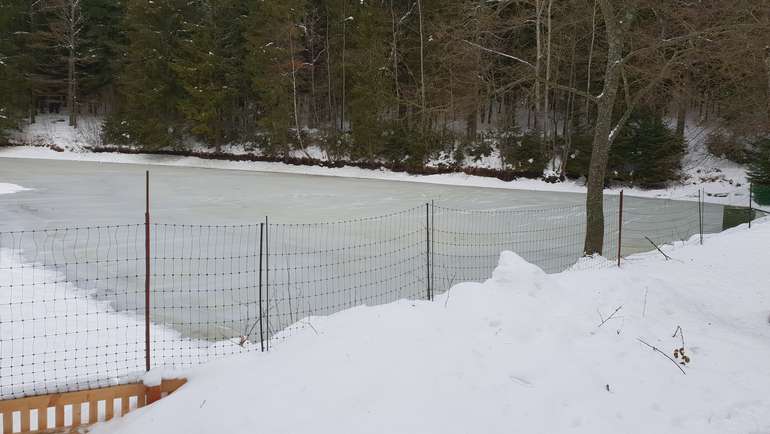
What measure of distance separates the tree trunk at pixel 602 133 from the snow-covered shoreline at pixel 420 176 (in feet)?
44.9

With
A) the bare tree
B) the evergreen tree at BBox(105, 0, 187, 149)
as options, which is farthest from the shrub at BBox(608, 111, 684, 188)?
the bare tree

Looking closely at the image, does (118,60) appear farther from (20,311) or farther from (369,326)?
(369,326)

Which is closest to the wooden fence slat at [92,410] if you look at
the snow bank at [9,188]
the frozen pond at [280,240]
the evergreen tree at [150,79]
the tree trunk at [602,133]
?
the frozen pond at [280,240]

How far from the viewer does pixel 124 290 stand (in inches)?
312

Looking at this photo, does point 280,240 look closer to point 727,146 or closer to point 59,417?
point 59,417

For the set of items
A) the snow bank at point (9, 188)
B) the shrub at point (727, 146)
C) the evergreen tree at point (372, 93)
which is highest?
the evergreen tree at point (372, 93)

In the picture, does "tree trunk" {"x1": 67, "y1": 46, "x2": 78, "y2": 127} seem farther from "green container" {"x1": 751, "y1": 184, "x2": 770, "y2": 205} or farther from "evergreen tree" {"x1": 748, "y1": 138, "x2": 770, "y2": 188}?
"green container" {"x1": 751, "y1": 184, "x2": 770, "y2": 205}

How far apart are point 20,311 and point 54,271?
1.93 metres

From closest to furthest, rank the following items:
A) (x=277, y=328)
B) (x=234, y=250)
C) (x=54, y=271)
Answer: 1. (x=277, y=328)
2. (x=54, y=271)
3. (x=234, y=250)

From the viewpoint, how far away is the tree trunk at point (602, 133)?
9.09 metres

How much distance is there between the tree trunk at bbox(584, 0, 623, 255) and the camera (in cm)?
909

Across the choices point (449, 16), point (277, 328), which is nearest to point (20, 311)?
point (277, 328)

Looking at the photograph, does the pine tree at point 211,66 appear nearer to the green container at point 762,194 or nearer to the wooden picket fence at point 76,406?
the green container at point 762,194

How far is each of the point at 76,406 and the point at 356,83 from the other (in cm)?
3034
